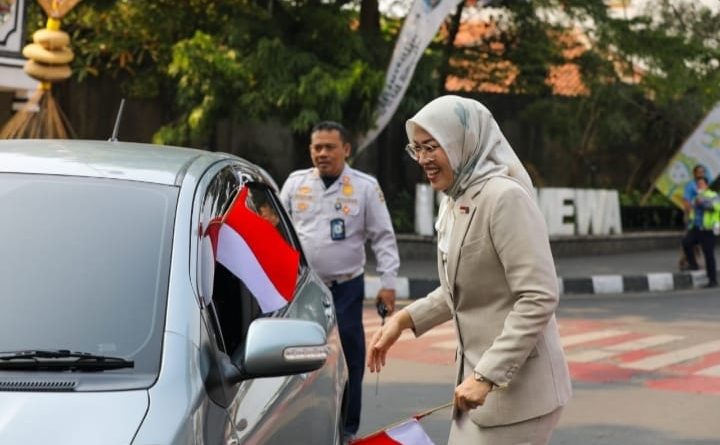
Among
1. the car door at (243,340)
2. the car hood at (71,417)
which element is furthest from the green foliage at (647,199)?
the car hood at (71,417)

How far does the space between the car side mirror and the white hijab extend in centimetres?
57

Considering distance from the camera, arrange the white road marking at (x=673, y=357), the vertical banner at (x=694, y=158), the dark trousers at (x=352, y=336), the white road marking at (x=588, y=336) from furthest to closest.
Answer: the vertical banner at (x=694, y=158) < the white road marking at (x=588, y=336) < the white road marking at (x=673, y=357) < the dark trousers at (x=352, y=336)

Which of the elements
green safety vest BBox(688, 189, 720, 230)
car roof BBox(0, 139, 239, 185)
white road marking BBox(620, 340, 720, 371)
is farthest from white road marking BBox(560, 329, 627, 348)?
car roof BBox(0, 139, 239, 185)

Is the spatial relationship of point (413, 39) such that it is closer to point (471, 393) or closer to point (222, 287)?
point (222, 287)

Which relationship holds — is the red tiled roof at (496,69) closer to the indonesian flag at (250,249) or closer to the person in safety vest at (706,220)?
the person in safety vest at (706,220)

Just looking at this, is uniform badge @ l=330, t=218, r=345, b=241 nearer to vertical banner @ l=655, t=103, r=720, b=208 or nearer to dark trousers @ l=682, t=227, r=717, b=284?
dark trousers @ l=682, t=227, r=717, b=284

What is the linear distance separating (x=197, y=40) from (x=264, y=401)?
45.3 feet

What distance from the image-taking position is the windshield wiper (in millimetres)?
3082

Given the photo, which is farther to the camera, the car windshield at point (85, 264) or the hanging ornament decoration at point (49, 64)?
the hanging ornament decoration at point (49, 64)

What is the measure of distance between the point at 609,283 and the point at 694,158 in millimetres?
6028

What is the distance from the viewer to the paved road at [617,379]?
724 centimetres

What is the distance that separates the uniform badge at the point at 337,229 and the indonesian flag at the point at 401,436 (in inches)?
116

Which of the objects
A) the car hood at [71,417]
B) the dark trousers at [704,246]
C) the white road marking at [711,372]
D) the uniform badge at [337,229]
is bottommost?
the dark trousers at [704,246]

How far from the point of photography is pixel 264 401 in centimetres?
362
